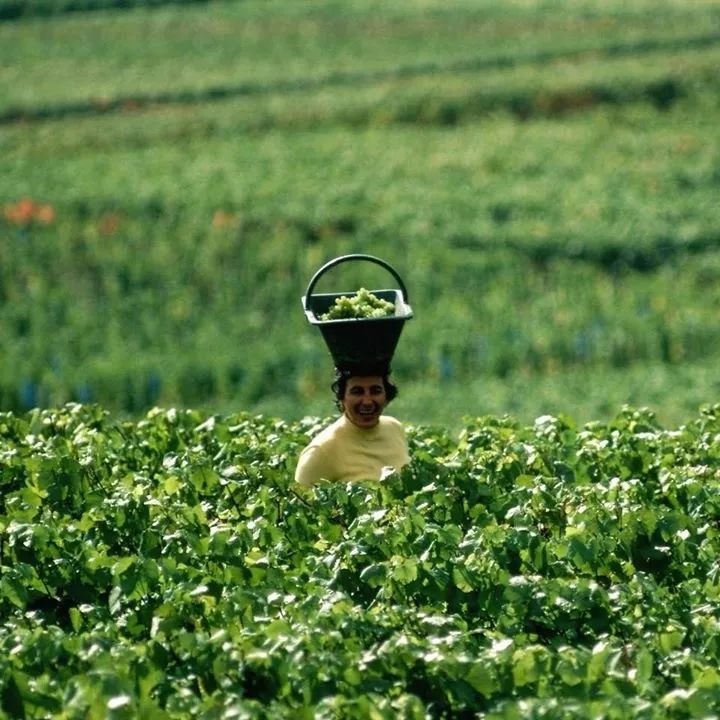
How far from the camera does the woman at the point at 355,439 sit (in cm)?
698

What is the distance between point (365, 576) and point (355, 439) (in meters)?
1.38

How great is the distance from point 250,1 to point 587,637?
4932 centimetres

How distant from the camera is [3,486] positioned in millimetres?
7488

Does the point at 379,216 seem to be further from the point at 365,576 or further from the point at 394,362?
the point at 365,576

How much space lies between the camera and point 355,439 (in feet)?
23.3

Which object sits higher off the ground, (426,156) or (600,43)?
(600,43)

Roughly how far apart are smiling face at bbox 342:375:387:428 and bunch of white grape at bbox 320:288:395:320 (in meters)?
0.24

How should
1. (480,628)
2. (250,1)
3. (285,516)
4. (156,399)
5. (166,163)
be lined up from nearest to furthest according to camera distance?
1. (480,628)
2. (285,516)
3. (156,399)
4. (166,163)
5. (250,1)

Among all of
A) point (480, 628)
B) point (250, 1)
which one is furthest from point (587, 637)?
point (250, 1)

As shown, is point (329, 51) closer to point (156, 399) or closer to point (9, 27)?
point (9, 27)

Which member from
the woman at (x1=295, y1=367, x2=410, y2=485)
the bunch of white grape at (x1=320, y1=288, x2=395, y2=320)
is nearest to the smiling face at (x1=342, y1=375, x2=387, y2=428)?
the woman at (x1=295, y1=367, x2=410, y2=485)

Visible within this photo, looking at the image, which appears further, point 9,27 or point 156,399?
point 9,27

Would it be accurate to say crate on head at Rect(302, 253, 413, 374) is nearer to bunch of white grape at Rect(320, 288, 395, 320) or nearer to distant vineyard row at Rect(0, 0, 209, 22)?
bunch of white grape at Rect(320, 288, 395, 320)

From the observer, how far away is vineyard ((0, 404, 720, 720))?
16.5 ft
